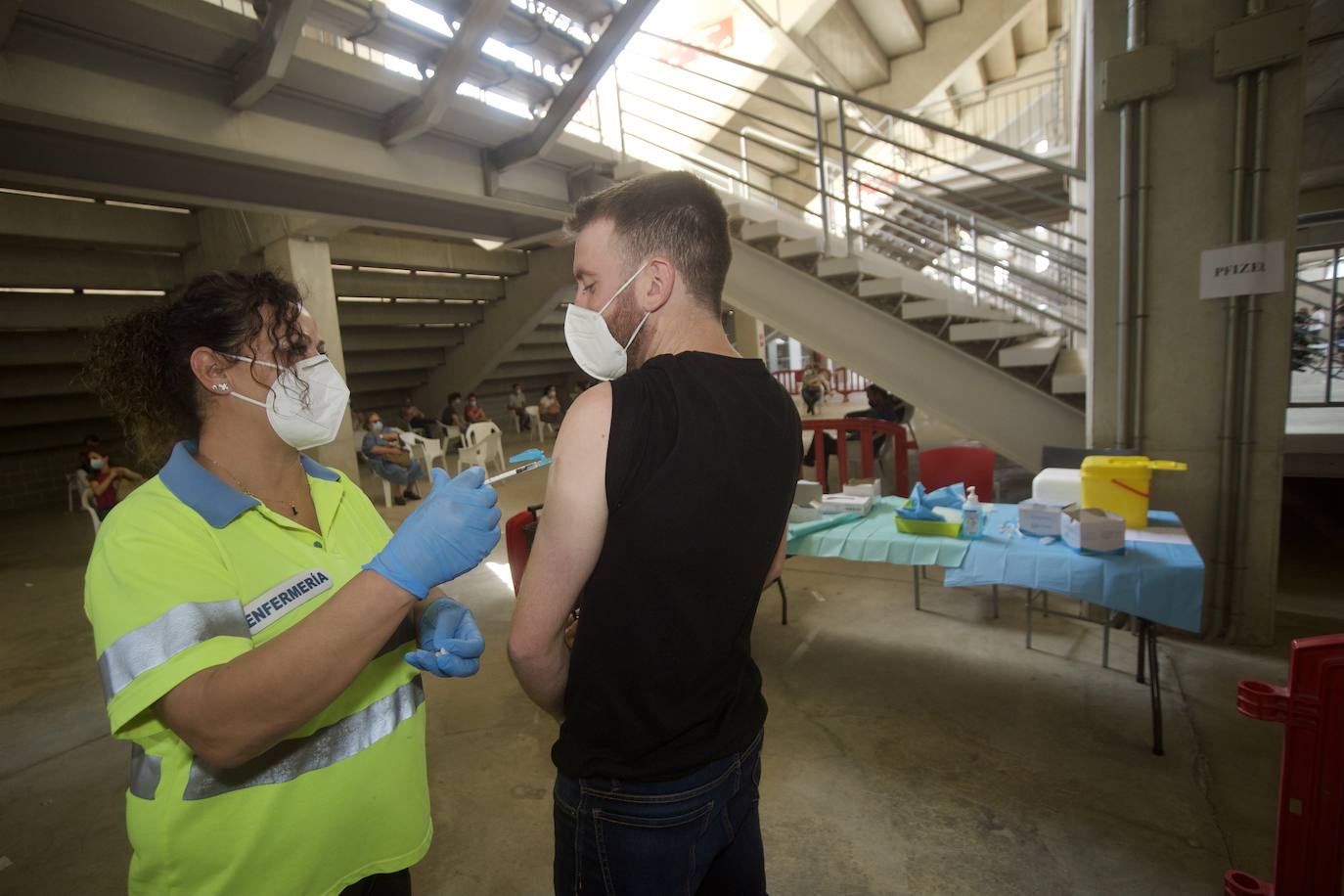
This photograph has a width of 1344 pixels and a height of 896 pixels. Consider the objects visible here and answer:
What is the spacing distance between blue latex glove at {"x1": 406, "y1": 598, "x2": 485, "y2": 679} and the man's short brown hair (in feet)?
2.24

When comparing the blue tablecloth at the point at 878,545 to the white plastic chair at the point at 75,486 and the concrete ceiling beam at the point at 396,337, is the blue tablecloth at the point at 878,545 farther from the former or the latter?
the white plastic chair at the point at 75,486

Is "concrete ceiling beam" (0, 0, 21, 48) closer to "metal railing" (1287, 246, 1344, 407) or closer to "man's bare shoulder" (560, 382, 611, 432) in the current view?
"man's bare shoulder" (560, 382, 611, 432)

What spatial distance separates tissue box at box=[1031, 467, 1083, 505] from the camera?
113 inches

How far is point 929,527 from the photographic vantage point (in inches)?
110

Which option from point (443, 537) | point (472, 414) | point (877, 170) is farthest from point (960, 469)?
Result: point (877, 170)

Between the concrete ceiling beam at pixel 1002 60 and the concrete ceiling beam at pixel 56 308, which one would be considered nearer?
the concrete ceiling beam at pixel 56 308

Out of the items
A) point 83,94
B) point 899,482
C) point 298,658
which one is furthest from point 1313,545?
point 83,94

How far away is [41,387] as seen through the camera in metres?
7.44

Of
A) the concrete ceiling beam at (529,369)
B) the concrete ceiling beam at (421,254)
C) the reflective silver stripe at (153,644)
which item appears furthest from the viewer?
the concrete ceiling beam at (529,369)

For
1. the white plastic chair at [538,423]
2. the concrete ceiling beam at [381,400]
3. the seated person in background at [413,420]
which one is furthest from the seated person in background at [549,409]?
the concrete ceiling beam at [381,400]

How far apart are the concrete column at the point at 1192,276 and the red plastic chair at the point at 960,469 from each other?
76cm

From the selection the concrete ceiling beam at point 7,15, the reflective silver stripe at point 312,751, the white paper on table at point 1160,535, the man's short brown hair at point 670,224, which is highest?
the concrete ceiling beam at point 7,15

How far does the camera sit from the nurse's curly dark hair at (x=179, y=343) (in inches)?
45.8

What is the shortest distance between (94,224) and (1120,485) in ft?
26.6
